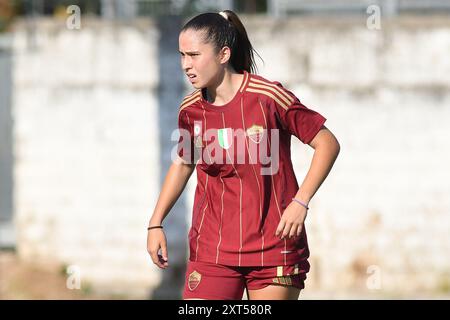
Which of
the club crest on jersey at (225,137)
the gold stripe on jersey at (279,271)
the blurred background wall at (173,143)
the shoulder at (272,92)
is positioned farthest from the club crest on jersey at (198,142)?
the blurred background wall at (173,143)

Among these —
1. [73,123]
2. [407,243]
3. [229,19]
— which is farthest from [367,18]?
[229,19]

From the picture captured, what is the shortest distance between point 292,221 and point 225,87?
73cm

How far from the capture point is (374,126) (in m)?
9.75

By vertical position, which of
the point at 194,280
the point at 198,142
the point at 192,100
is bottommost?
the point at 194,280

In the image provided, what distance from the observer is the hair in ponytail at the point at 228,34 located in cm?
500

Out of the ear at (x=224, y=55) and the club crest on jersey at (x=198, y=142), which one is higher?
the ear at (x=224, y=55)

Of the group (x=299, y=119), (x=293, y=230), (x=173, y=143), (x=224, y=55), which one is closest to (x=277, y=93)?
(x=299, y=119)

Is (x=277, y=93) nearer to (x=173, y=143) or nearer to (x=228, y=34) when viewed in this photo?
(x=228, y=34)

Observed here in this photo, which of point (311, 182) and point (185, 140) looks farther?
point (185, 140)

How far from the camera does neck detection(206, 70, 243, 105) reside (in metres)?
5.11

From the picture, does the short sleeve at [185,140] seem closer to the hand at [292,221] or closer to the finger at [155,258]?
the finger at [155,258]

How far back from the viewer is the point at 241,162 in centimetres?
507

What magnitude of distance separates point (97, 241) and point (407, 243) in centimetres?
286

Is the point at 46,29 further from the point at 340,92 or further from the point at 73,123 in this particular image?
the point at 340,92
